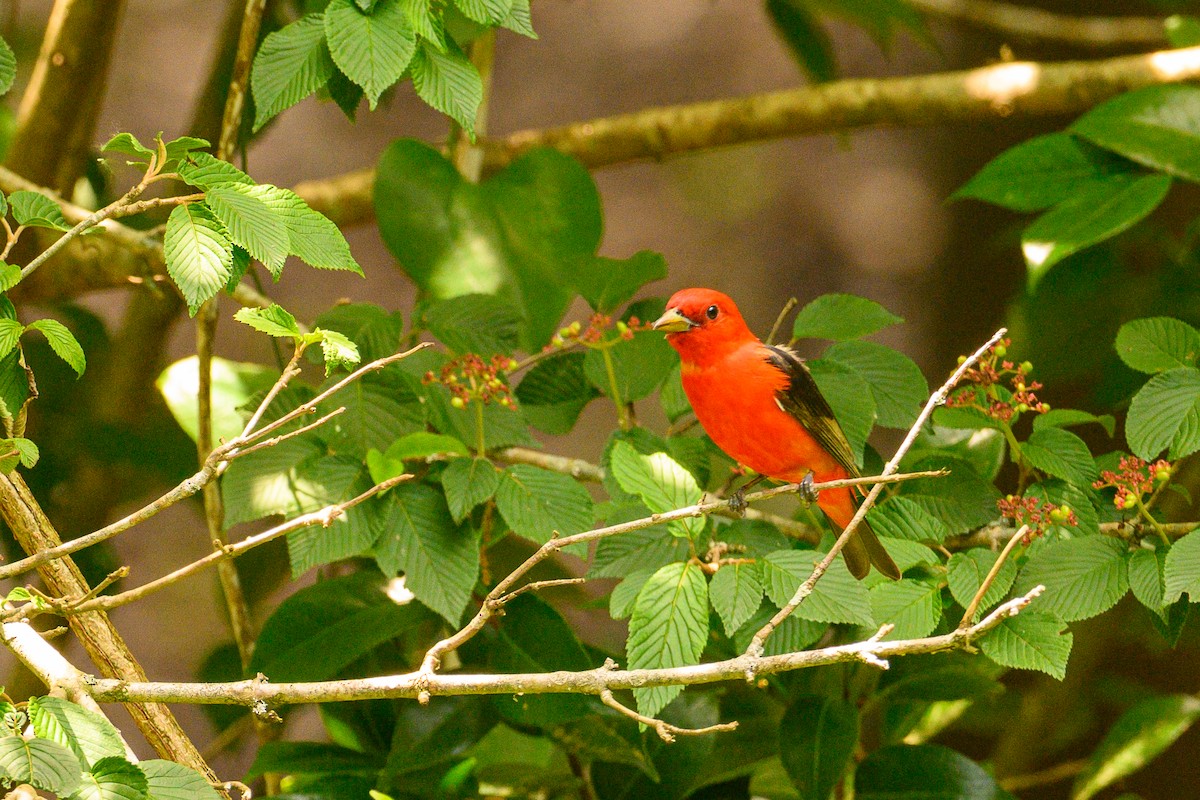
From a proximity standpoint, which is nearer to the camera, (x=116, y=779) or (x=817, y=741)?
(x=116, y=779)

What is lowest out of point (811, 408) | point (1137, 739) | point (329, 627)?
point (1137, 739)

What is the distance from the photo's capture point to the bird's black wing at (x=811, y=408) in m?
1.66

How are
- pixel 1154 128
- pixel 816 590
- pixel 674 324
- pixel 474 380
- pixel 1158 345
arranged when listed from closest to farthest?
pixel 816 590, pixel 1158 345, pixel 474 380, pixel 674 324, pixel 1154 128

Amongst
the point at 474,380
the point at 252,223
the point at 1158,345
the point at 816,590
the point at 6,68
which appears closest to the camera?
the point at 252,223

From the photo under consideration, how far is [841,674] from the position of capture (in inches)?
71.5

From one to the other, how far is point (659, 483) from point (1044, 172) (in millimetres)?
1108

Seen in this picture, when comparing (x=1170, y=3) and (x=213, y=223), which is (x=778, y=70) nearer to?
(x=1170, y=3)

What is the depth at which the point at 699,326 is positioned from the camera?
174 centimetres

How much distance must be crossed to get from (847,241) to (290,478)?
10.4 ft

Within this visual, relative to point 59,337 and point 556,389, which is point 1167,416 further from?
point 59,337

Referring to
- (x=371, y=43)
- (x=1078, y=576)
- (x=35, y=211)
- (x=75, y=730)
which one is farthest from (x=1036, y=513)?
(x=35, y=211)

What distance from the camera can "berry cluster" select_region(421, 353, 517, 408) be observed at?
1.63 metres

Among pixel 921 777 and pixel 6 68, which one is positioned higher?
pixel 6 68

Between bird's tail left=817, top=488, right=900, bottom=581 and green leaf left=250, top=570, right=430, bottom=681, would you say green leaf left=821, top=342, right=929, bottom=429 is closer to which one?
bird's tail left=817, top=488, right=900, bottom=581
